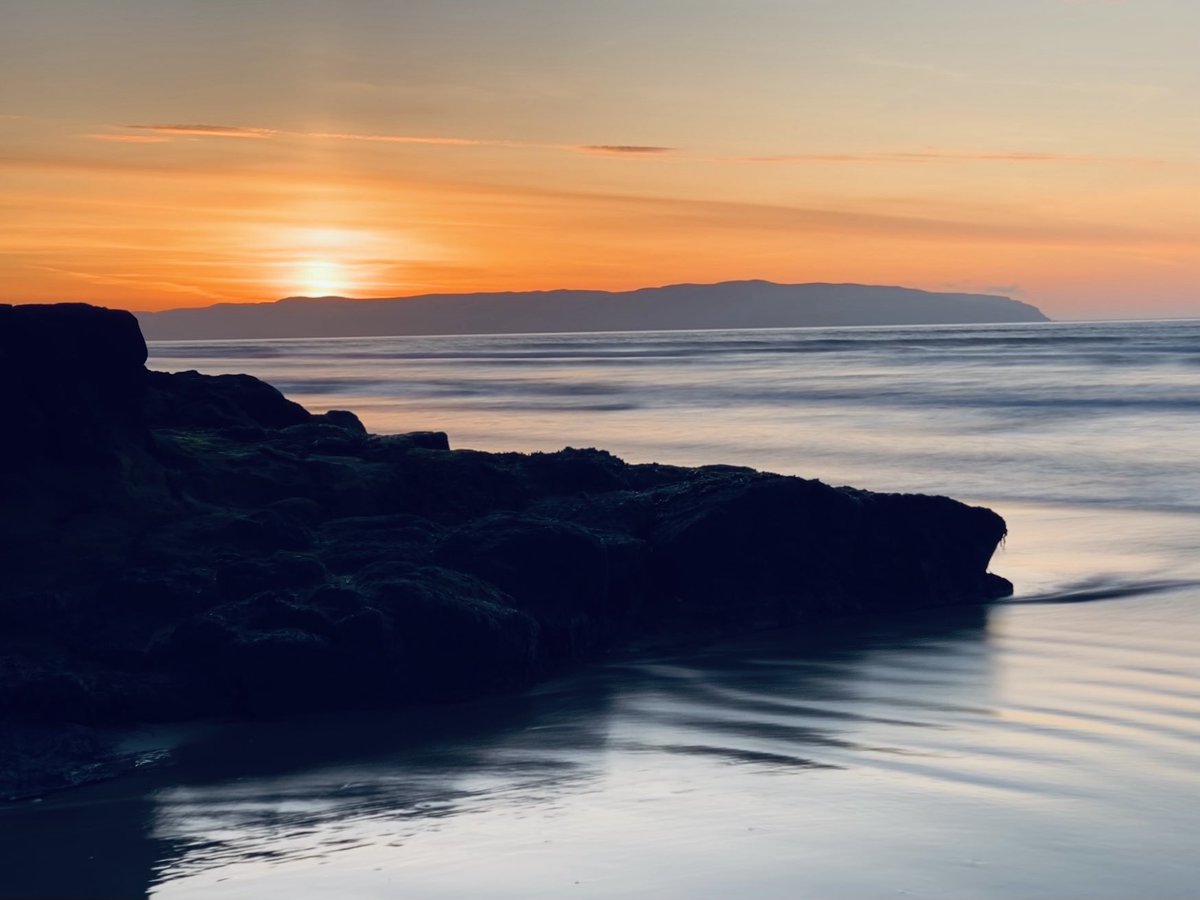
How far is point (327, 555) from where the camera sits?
9227mm

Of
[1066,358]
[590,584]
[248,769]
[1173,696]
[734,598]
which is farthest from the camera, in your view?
[1066,358]

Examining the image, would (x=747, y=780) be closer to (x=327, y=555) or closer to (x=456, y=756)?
(x=456, y=756)

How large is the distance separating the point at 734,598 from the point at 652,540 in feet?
2.59

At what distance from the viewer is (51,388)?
881 centimetres

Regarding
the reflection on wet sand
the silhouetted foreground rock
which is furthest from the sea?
the silhouetted foreground rock

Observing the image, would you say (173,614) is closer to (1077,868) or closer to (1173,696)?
(1077,868)

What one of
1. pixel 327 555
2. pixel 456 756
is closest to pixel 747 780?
pixel 456 756

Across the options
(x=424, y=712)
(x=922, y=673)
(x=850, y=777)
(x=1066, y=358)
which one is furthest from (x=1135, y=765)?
(x=1066, y=358)

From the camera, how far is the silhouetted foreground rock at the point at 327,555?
7918 mm

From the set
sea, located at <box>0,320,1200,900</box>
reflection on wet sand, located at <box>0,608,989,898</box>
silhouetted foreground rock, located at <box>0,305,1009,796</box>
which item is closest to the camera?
sea, located at <box>0,320,1200,900</box>

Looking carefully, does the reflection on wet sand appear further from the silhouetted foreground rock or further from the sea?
the silhouetted foreground rock

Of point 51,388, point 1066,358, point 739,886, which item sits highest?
point 1066,358

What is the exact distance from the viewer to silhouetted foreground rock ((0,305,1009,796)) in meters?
7.92

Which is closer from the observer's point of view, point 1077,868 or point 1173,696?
point 1077,868
